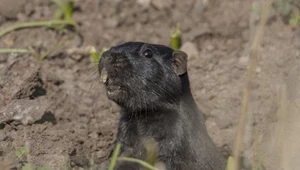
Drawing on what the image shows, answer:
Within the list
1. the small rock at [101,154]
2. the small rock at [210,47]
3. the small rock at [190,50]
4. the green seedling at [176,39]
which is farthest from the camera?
the small rock at [210,47]

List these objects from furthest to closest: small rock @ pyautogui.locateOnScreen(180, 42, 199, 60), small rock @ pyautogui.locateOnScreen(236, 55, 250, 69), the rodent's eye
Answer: small rock @ pyautogui.locateOnScreen(180, 42, 199, 60) → small rock @ pyautogui.locateOnScreen(236, 55, 250, 69) → the rodent's eye

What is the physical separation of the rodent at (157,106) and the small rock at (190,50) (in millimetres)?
1892

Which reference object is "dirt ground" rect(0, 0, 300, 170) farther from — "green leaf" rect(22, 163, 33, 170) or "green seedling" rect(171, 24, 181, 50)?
"green leaf" rect(22, 163, 33, 170)

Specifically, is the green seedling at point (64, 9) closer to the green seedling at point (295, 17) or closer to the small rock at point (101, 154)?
the small rock at point (101, 154)

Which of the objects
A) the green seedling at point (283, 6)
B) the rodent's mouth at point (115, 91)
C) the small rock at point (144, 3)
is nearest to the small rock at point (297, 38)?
the green seedling at point (283, 6)

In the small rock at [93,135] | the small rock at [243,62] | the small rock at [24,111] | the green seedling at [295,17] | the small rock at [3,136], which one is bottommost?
the small rock at [93,135]

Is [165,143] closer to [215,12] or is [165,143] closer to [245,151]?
[245,151]

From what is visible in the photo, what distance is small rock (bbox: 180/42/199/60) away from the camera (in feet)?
24.4

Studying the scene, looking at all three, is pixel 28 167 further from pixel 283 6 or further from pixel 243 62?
pixel 283 6

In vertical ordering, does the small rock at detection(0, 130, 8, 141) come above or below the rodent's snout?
below

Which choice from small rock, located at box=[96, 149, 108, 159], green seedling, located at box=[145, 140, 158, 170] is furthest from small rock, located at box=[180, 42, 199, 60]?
green seedling, located at box=[145, 140, 158, 170]

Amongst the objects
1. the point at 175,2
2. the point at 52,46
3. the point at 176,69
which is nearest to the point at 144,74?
the point at 176,69

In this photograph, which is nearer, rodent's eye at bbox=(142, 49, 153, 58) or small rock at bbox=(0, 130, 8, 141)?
rodent's eye at bbox=(142, 49, 153, 58)

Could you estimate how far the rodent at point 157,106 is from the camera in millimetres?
5227
